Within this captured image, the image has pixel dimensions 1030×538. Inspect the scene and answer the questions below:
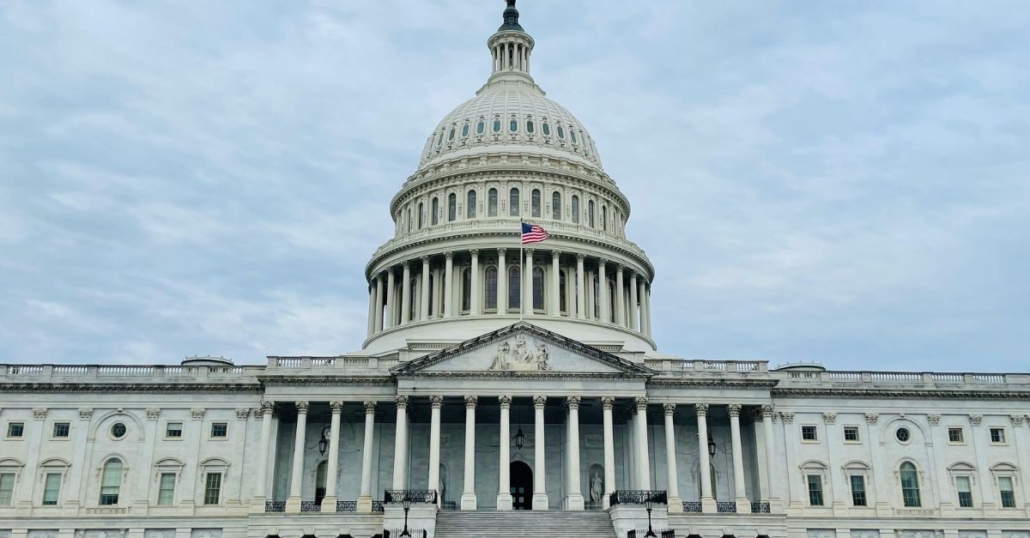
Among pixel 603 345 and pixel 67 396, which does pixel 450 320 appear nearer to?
pixel 603 345

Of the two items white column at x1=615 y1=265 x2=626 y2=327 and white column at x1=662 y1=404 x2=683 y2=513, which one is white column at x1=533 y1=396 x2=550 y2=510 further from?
white column at x1=615 y1=265 x2=626 y2=327

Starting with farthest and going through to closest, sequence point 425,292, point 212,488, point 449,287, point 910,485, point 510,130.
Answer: point 510,130, point 425,292, point 449,287, point 910,485, point 212,488

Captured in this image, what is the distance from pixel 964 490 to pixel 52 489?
191ft

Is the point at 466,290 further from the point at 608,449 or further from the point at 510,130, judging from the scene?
the point at 608,449

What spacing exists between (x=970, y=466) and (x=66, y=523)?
189ft

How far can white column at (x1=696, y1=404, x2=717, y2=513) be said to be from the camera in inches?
2386

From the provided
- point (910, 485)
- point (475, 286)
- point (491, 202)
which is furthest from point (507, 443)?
point (491, 202)

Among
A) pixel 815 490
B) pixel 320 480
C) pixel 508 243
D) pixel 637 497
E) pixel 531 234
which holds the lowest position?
pixel 637 497

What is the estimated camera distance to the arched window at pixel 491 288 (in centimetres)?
7731

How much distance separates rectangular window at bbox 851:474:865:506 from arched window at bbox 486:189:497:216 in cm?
3381

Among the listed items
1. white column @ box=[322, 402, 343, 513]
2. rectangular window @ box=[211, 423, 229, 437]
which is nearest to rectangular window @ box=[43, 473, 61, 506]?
rectangular window @ box=[211, 423, 229, 437]

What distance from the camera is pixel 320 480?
6425 centimetres

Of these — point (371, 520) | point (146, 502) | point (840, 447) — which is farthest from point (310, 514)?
point (840, 447)

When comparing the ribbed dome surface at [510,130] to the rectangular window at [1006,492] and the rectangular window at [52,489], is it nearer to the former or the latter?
the rectangular window at [52,489]
